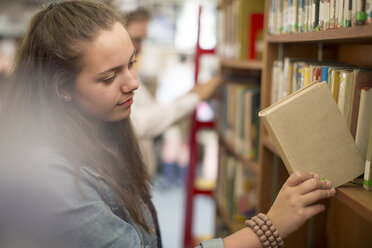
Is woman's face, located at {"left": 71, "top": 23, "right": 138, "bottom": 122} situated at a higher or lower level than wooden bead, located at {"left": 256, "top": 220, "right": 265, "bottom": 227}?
higher

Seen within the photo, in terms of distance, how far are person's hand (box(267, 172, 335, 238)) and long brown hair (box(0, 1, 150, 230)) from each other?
33cm

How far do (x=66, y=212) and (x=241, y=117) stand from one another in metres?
1.24

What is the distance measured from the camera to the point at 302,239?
1142 mm

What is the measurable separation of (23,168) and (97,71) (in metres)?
0.25

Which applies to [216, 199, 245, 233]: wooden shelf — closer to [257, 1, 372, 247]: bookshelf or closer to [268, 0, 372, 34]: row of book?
[257, 1, 372, 247]: bookshelf

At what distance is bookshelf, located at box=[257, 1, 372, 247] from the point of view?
84cm

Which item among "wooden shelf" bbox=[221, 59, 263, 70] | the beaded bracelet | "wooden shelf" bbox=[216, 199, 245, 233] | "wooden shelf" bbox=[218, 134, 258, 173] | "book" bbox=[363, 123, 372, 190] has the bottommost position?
"wooden shelf" bbox=[216, 199, 245, 233]

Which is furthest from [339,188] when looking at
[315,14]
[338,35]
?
[315,14]

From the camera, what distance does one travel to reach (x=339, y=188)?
84cm

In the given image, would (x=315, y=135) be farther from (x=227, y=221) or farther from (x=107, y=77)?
(x=227, y=221)

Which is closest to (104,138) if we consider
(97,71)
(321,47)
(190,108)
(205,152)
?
(97,71)

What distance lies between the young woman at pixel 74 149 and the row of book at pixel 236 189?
39.9 inches

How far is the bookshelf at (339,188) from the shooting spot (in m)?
0.84

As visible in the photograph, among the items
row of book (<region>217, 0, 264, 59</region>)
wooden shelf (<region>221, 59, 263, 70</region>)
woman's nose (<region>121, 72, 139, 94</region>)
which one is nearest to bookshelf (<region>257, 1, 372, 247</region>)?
wooden shelf (<region>221, 59, 263, 70</region>)
